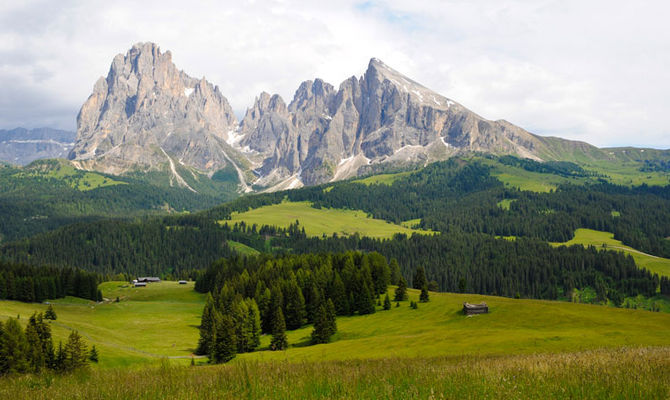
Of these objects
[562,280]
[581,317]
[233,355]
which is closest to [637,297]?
[562,280]

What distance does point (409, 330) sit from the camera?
73500mm

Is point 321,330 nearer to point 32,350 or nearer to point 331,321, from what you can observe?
point 331,321

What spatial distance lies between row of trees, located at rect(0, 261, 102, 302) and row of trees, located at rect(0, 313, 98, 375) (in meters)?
83.5

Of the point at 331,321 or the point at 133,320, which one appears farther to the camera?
the point at 133,320

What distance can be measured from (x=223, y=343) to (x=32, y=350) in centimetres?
3093

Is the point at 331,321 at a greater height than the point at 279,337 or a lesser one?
greater

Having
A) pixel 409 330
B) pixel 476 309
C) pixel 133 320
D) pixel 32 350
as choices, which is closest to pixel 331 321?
pixel 409 330

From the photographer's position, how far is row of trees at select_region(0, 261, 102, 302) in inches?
4473

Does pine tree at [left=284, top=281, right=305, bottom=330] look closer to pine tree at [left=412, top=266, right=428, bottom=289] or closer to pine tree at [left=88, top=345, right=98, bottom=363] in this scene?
pine tree at [left=412, top=266, right=428, bottom=289]

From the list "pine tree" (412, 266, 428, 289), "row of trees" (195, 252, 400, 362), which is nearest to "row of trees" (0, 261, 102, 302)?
"row of trees" (195, 252, 400, 362)

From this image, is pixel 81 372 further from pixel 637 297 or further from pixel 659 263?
pixel 659 263

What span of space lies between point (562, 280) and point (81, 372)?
200466 millimetres

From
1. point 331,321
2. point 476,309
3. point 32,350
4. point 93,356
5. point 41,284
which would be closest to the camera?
point 32,350

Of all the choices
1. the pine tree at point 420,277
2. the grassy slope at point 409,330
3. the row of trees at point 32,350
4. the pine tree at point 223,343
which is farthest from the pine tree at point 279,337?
the pine tree at point 420,277
